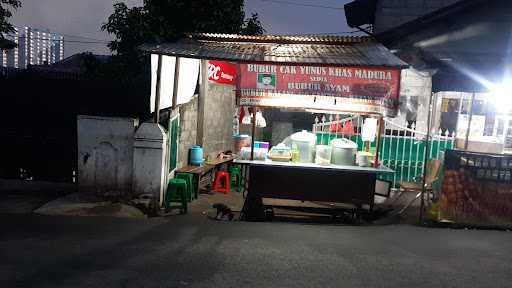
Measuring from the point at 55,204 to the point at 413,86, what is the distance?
10782mm

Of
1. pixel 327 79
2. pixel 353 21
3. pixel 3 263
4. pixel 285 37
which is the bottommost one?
pixel 3 263

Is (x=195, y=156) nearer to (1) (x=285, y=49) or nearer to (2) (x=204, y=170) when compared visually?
(2) (x=204, y=170)

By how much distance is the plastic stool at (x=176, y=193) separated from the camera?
819cm

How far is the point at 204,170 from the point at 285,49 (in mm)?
3396

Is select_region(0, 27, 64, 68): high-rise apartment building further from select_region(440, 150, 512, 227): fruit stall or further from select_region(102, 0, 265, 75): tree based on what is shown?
select_region(440, 150, 512, 227): fruit stall

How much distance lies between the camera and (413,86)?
1327 centimetres

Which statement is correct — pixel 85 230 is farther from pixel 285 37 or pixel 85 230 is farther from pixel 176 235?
pixel 285 37

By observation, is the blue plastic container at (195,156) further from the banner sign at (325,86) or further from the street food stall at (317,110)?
the banner sign at (325,86)

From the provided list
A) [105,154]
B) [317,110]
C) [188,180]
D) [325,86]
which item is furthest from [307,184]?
[105,154]

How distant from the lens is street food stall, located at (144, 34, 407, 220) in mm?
8062

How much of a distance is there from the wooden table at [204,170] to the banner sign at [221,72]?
2240mm

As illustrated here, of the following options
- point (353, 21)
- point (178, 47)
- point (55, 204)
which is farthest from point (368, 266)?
point (353, 21)

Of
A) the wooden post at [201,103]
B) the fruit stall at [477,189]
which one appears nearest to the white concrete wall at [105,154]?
the wooden post at [201,103]

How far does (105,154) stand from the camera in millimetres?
8414
